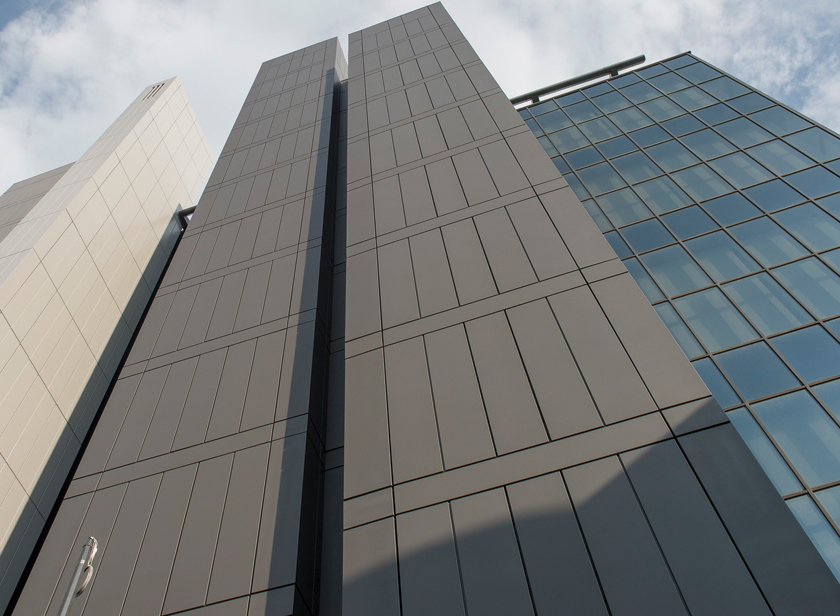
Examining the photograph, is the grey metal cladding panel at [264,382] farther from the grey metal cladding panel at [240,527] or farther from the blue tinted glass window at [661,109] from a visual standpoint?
the blue tinted glass window at [661,109]

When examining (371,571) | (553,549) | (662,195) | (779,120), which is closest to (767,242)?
(662,195)

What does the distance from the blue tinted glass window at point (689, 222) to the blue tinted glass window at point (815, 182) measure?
2299mm

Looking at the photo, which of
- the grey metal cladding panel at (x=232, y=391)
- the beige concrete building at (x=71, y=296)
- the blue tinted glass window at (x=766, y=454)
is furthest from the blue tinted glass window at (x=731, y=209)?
the beige concrete building at (x=71, y=296)

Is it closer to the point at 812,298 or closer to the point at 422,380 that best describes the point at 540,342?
the point at 422,380

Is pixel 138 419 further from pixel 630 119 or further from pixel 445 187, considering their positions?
pixel 630 119

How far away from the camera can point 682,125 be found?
55.4 ft

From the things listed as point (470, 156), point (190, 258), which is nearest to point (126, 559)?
point (190, 258)

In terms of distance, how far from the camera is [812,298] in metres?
10.1

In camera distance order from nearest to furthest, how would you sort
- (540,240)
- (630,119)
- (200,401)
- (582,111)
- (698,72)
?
(540,240)
(200,401)
(630,119)
(698,72)
(582,111)

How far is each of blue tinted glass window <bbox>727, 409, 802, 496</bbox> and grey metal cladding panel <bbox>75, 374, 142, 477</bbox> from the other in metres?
11.2

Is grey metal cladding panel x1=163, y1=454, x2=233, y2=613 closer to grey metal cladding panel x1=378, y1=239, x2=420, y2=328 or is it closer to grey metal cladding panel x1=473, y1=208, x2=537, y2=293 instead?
grey metal cladding panel x1=378, y1=239, x2=420, y2=328

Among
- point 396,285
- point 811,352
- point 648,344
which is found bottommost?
point 648,344

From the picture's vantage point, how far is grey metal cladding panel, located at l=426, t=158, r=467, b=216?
12.0 m

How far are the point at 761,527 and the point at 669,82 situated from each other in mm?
19083
